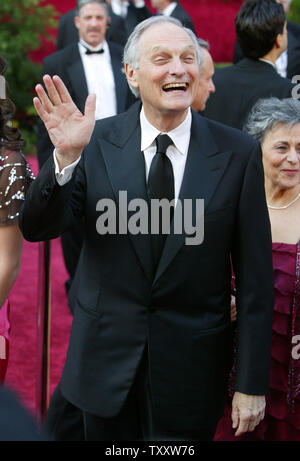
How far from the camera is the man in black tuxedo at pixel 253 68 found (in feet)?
11.8

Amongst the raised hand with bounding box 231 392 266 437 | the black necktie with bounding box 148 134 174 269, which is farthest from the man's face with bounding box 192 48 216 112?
the raised hand with bounding box 231 392 266 437

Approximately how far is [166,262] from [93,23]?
3666 millimetres

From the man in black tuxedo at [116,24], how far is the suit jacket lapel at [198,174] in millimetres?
4271

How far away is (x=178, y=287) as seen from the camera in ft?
6.99

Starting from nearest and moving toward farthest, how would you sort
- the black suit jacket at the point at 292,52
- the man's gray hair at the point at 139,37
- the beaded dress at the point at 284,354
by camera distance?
the man's gray hair at the point at 139,37 < the beaded dress at the point at 284,354 < the black suit jacket at the point at 292,52

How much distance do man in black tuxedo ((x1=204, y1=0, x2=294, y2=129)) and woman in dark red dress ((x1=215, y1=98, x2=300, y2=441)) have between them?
0.70 metres

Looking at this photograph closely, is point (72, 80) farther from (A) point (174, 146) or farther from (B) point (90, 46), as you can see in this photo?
(A) point (174, 146)

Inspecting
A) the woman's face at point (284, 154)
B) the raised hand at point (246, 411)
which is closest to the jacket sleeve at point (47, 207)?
the raised hand at point (246, 411)

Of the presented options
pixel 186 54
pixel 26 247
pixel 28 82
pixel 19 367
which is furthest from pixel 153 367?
pixel 28 82

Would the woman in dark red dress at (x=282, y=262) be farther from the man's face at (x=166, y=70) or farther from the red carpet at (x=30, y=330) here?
the red carpet at (x=30, y=330)

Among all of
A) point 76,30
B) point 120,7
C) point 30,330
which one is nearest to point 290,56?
point 76,30

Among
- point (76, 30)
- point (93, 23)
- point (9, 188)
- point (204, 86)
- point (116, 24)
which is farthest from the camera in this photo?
point (76, 30)

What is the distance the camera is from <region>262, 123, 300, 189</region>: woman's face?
2777 mm

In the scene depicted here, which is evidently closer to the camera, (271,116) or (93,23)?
(271,116)
